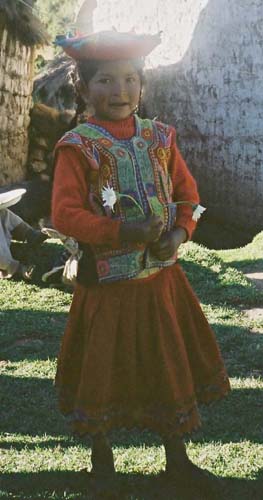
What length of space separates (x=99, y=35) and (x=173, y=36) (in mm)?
7883

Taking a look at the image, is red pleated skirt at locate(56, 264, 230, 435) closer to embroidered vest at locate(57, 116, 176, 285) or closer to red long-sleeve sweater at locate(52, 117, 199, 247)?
embroidered vest at locate(57, 116, 176, 285)

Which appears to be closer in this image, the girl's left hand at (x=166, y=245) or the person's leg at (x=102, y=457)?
the girl's left hand at (x=166, y=245)

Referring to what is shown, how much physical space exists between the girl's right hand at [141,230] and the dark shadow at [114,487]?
37.5 inches

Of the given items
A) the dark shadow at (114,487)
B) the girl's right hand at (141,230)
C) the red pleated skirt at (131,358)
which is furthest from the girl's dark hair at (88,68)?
the dark shadow at (114,487)

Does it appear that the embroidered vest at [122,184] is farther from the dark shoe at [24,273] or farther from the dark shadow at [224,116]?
the dark shadow at [224,116]

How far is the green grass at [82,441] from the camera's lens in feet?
10.5

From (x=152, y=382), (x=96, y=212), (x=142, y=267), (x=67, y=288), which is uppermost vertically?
(x=96, y=212)

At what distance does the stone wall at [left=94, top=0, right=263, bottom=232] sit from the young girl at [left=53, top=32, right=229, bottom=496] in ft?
21.8

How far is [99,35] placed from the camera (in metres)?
2.75

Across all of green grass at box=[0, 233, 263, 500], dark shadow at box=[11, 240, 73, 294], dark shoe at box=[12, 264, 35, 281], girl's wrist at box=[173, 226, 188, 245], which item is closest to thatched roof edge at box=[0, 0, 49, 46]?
dark shadow at box=[11, 240, 73, 294]

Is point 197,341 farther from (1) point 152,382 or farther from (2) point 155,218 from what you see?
(2) point 155,218

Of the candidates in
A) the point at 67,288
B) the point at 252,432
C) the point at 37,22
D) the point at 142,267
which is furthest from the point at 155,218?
the point at 37,22

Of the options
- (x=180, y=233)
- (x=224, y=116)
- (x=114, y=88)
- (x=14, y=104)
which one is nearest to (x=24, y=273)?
(x=14, y=104)

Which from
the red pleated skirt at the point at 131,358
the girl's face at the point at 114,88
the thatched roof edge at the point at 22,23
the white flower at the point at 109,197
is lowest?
the red pleated skirt at the point at 131,358
